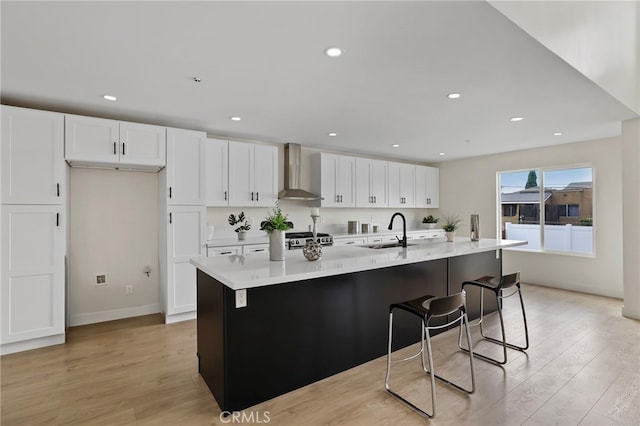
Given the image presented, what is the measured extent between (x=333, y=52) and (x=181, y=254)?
297 centimetres

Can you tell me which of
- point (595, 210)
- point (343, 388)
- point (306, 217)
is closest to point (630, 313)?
point (595, 210)

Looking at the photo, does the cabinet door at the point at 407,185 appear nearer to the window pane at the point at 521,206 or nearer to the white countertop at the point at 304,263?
the window pane at the point at 521,206

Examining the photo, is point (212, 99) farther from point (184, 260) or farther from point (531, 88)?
point (531, 88)

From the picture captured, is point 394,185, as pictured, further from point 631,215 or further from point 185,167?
point 185,167

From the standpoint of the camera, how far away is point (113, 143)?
3.49 meters

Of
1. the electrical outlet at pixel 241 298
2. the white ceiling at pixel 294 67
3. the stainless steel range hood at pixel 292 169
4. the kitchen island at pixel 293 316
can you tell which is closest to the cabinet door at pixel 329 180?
the stainless steel range hood at pixel 292 169

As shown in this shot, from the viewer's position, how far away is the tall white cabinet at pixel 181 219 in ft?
12.6

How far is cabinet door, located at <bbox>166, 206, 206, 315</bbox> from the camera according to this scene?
3842mm

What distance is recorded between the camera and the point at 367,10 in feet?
5.78

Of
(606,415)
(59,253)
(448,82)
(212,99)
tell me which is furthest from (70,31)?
(606,415)

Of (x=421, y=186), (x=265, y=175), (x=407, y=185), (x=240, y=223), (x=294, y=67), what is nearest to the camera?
(x=294, y=67)

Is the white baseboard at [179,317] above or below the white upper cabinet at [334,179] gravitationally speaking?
below

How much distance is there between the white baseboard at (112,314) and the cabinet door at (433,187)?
5706mm

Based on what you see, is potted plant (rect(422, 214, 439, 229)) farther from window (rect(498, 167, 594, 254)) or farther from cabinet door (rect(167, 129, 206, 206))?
cabinet door (rect(167, 129, 206, 206))
